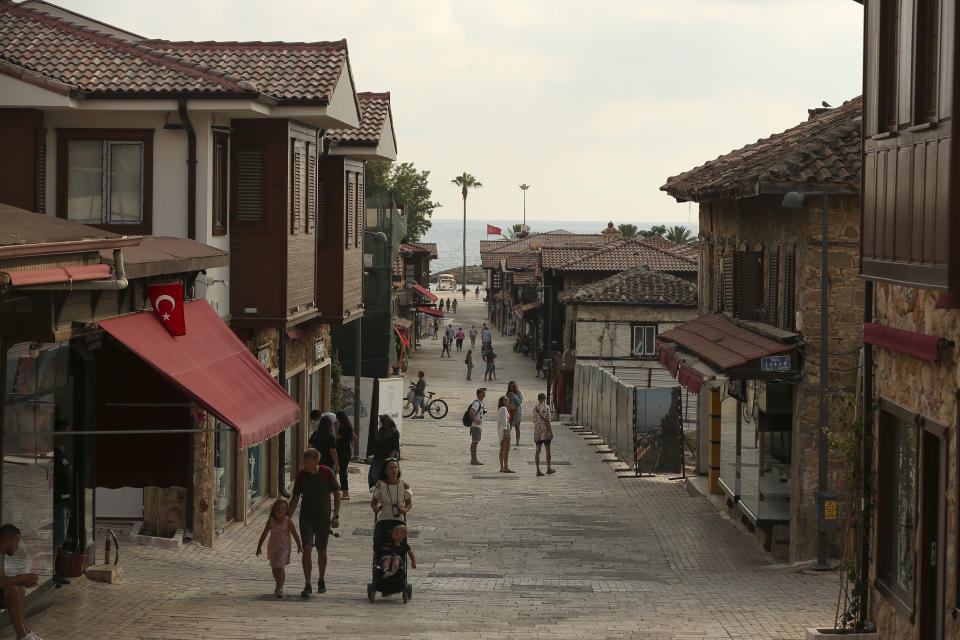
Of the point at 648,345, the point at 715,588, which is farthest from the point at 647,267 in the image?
the point at 715,588

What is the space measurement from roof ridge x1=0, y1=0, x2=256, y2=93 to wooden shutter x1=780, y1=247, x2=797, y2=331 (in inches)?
322

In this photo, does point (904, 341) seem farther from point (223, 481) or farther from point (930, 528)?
point (223, 481)

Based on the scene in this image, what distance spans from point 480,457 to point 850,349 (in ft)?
52.2

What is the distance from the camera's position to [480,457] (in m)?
32.8

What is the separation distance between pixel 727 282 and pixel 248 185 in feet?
28.8

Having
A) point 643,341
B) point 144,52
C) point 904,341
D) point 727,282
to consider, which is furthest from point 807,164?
point 643,341

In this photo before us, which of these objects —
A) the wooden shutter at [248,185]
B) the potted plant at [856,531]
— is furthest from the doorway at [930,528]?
the wooden shutter at [248,185]

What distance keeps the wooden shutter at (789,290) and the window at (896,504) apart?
6.66m

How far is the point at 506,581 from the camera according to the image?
1620cm

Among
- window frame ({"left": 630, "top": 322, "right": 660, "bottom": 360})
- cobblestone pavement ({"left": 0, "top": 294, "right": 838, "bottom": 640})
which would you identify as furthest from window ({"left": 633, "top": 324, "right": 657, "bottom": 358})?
cobblestone pavement ({"left": 0, "top": 294, "right": 838, "bottom": 640})

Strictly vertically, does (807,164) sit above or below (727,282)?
above

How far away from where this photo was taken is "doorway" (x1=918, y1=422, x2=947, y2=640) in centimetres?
1047

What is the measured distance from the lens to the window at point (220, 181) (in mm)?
19172

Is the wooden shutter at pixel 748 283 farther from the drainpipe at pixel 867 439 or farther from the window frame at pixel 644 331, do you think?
the window frame at pixel 644 331
